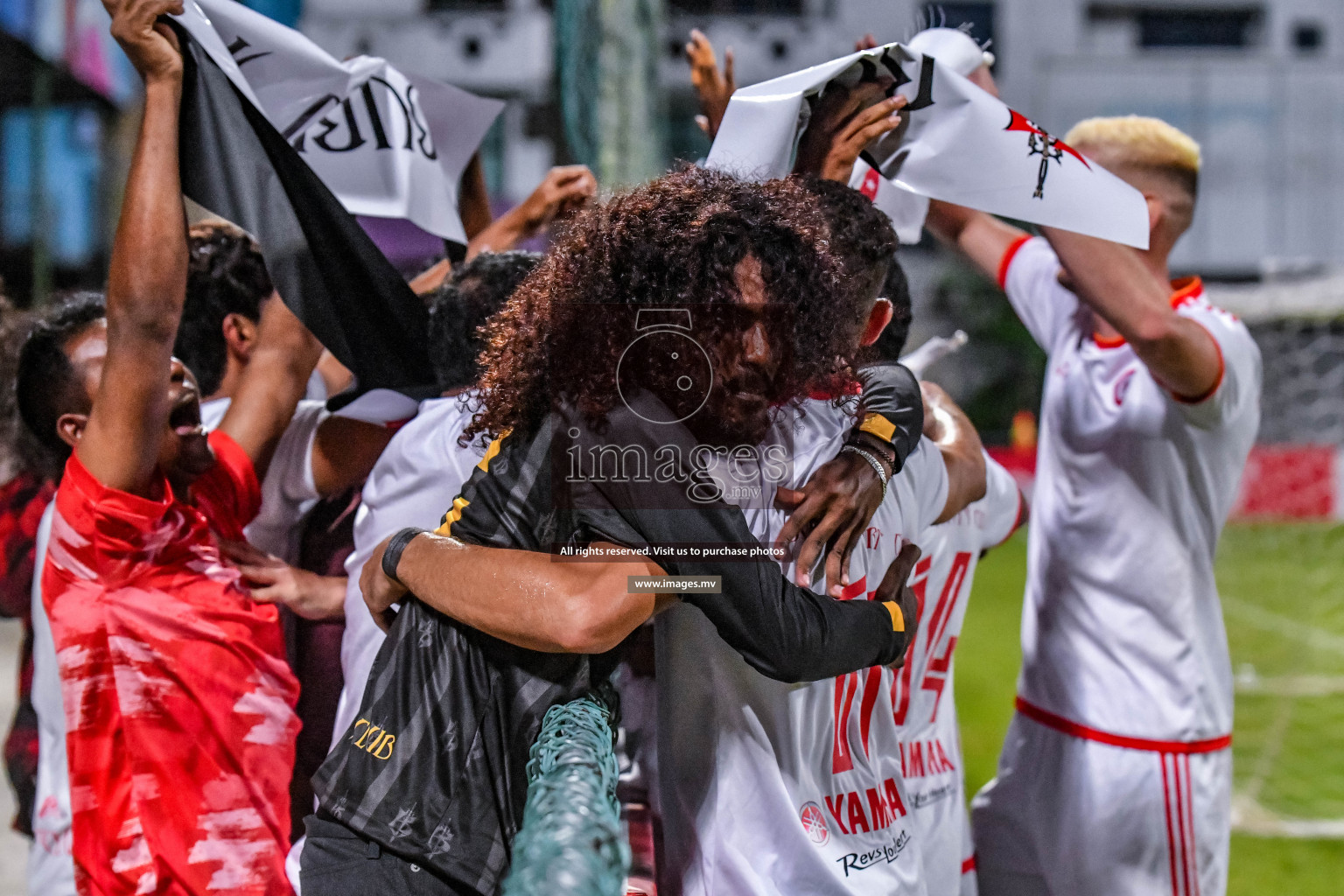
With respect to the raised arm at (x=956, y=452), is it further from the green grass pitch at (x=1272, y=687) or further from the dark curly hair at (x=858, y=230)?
the green grass pitch at (x=1272, y=687)

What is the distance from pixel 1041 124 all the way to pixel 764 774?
1986 mm

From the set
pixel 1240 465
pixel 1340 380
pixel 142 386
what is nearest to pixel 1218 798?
pixel 1240 465

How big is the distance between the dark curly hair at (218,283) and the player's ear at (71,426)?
1.19 ft

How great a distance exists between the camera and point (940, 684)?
76.4 inches

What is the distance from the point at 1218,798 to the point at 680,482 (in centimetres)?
163

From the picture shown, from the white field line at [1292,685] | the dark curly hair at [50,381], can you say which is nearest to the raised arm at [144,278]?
the dark curly hair at [50,381]

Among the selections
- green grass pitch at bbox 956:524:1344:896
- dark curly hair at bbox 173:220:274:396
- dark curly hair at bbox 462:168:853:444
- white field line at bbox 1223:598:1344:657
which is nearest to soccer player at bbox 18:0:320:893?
dark curly hair at bbox 173:220:274:396

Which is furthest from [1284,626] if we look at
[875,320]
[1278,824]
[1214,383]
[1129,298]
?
[875,320]

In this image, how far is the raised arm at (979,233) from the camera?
2592 mm

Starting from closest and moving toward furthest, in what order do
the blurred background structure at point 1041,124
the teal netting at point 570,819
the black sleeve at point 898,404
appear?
the teal netting at point 570,819, the black sleeve at point 898,404, the blurred background structure at point 1041,124

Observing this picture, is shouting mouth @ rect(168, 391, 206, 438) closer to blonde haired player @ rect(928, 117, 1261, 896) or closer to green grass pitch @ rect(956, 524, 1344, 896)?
blonde haired player @ rect(928, 117, 1261, 896)

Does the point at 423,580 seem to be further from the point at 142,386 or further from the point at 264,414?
the point at 264,414

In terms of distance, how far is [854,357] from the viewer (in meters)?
1.26

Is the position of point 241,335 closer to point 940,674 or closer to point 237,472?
point 237,472
